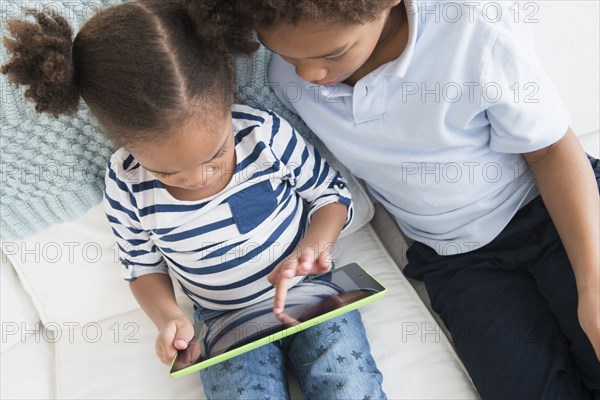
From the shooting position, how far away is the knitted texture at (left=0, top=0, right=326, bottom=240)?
0.76 m

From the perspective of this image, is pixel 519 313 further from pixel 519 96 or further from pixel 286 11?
pixel 286 11

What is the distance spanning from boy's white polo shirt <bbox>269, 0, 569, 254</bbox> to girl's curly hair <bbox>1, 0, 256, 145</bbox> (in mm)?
202

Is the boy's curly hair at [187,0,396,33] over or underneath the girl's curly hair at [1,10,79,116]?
over

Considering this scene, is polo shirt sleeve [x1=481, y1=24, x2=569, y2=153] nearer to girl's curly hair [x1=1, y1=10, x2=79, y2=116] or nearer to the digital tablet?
the digital tablet

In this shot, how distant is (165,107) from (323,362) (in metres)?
0.40

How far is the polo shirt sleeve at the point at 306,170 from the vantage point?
79cm

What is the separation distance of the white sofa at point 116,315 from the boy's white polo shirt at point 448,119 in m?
0.13

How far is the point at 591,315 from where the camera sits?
0.69 meters

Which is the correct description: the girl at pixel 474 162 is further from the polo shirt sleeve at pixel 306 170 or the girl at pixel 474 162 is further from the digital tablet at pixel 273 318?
the digital tablet at pixel 273 318

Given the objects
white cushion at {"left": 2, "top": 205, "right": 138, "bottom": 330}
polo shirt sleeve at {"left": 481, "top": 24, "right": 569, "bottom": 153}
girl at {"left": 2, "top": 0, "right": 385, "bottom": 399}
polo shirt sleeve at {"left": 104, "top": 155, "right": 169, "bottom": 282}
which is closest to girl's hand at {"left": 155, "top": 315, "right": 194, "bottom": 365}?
girl at {"left": 2, "top": 0, "right": 385, "bottom": 399}

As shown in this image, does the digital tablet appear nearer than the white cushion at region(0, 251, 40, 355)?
Yes

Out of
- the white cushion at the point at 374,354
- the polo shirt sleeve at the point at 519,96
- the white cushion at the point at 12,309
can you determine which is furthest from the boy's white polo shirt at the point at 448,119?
the white cushion at the point at 12,309

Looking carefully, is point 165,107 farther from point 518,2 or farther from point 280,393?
point 518,2

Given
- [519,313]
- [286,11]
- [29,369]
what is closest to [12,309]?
[29,369]
